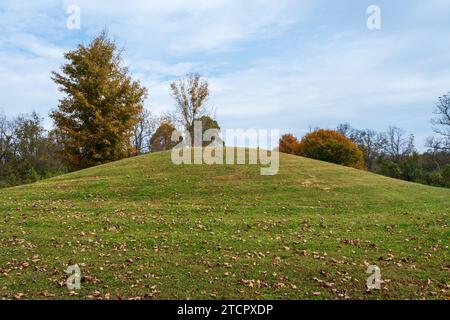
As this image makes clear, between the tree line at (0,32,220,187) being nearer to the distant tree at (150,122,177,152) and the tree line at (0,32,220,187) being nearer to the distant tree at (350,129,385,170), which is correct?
the distant tree at (150,122,177,152)

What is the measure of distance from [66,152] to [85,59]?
8.16 meters

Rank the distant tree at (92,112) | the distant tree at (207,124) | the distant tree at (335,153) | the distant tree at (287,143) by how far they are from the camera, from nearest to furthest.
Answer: the distant tree at (92,112) < the distant tree at (335,153) < the distant tree at (207,124) < the distant tree at (287,143)

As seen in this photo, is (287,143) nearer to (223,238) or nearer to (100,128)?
(100,128)

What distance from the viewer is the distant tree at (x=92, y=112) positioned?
107ft

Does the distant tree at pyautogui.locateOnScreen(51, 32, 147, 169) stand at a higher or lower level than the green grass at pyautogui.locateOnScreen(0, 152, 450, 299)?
higher

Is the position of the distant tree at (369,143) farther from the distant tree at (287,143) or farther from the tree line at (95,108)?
the tree line at (95,108)

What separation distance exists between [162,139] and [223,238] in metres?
44.1

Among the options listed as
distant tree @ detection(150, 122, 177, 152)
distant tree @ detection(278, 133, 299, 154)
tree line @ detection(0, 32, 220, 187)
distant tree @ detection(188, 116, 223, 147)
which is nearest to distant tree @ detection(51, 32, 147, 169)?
tree line @ detection(0, 32, 220, 187)

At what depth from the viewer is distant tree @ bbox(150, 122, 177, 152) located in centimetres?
5293

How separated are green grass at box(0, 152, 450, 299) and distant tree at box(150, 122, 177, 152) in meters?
31.1

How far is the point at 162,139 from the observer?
54.6 m

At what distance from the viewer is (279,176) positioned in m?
22.2

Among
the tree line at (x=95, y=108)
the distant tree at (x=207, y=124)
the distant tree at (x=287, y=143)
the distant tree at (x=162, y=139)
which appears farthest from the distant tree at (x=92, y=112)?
the distant tree at (x=287, y=143)

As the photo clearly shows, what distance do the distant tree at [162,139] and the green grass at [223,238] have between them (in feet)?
102
